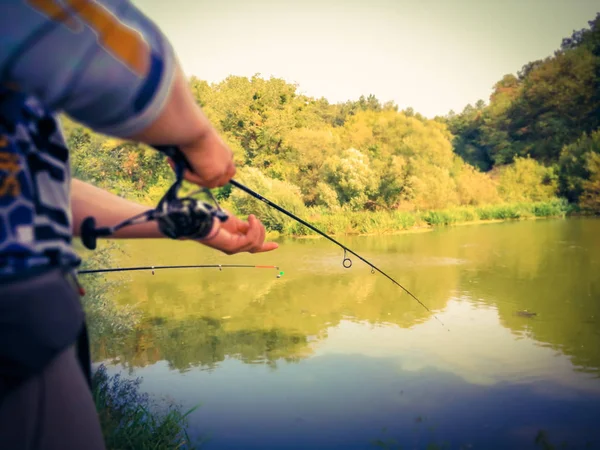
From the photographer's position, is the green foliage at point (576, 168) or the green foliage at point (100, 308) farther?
the green foliage at point (576, 168)

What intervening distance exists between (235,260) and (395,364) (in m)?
4.89

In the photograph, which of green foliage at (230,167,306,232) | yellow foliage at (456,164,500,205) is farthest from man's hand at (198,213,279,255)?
yellow foliage at (456,164,500,205)

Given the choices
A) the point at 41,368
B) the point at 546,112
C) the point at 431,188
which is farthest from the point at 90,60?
the point at 546,112

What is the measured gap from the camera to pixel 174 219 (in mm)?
751

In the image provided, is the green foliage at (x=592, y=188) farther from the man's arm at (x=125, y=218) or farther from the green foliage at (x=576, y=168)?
the man's arm at (x=125, y=218)

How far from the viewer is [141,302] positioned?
20.3ft

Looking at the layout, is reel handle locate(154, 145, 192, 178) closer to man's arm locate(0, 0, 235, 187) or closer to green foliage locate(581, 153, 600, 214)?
man's arm locate(0, 0, 235, 187)

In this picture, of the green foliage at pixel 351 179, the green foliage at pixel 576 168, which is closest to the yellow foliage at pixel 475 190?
the green foliage at pixel 576 168

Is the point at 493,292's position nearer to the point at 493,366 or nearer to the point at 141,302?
the point at 493,366

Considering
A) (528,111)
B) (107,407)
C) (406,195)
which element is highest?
(528,111)

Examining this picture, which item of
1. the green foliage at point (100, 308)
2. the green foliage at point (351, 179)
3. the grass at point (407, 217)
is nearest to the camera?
the green foliage at point (100, 308)

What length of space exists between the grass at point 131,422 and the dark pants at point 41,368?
2.05 meters

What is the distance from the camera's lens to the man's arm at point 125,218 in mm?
763

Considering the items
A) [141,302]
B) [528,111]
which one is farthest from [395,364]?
[528,111]
